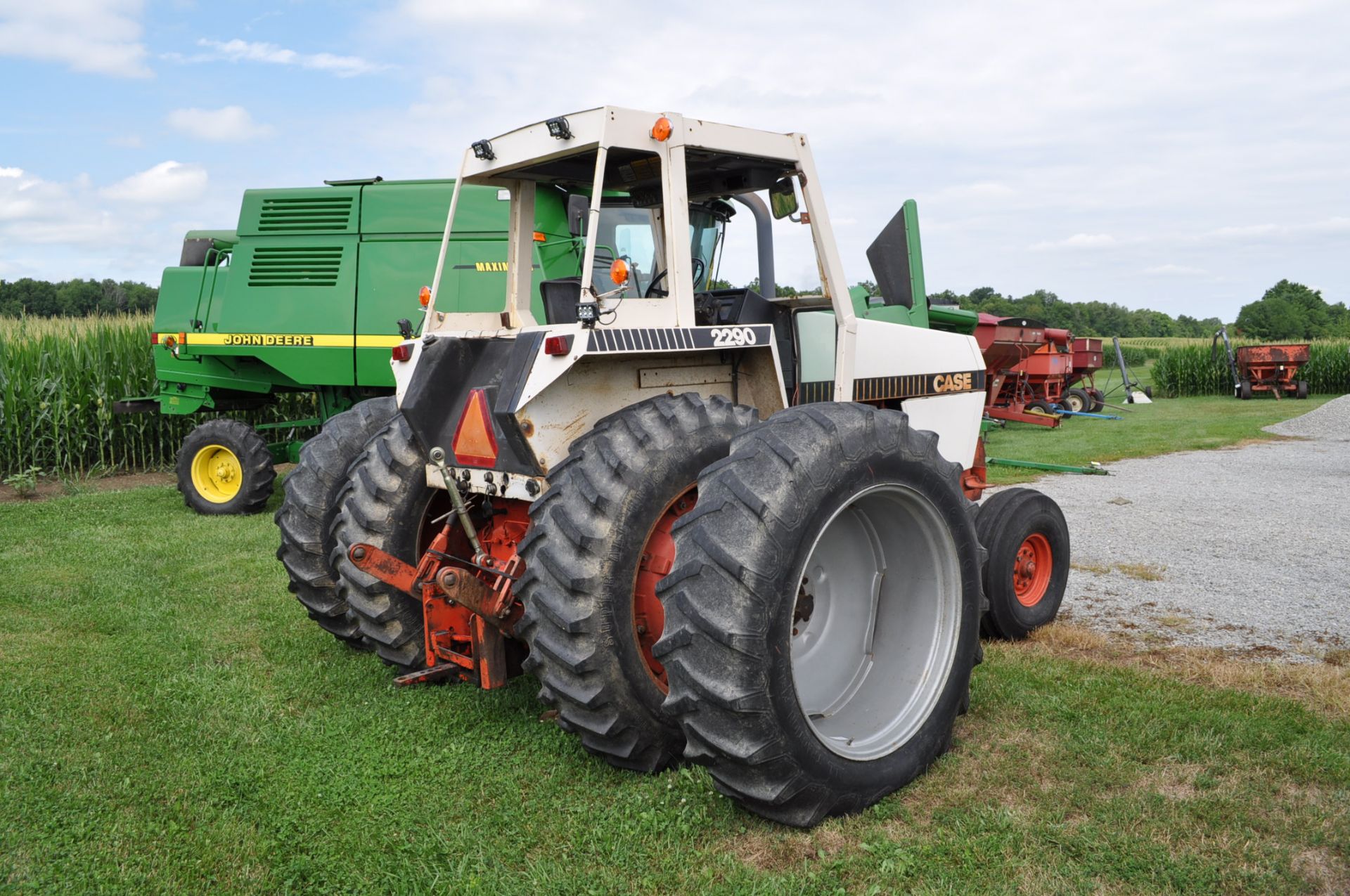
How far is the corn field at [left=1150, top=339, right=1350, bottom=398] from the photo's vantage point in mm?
27078

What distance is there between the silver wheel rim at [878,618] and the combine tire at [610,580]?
549mm

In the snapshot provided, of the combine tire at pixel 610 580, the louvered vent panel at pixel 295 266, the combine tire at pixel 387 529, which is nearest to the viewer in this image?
the combine tire at pixel 610 580

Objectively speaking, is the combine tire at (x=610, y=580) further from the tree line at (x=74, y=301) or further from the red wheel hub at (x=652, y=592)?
the tree line at (x=74, y=301)

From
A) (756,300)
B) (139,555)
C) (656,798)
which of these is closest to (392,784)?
(656,798)

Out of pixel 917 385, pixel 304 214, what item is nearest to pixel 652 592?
pixel 917 385

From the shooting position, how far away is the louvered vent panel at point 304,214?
9.70 meters

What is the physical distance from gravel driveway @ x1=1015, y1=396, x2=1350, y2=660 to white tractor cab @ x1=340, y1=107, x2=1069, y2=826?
127cm

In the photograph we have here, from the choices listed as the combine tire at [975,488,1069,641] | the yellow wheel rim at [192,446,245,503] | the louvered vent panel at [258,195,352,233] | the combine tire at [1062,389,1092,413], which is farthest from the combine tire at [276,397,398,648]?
the combine tire at [1062,389,1092,413]

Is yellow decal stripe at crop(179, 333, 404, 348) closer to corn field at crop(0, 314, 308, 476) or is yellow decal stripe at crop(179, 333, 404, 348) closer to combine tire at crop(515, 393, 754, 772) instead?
corn field at crop(0, 314, 308, 476)

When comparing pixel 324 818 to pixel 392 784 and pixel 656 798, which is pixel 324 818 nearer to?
pixel 392 784

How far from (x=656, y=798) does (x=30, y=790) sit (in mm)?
2224

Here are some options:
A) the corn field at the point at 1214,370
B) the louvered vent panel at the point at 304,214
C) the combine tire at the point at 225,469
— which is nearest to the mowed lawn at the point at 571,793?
the combine tire at the point at 225,469

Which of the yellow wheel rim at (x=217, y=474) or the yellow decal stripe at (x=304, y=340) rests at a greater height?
the yellow decal stripe at (x=304, y=340)

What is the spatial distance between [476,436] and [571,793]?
1.40 m
